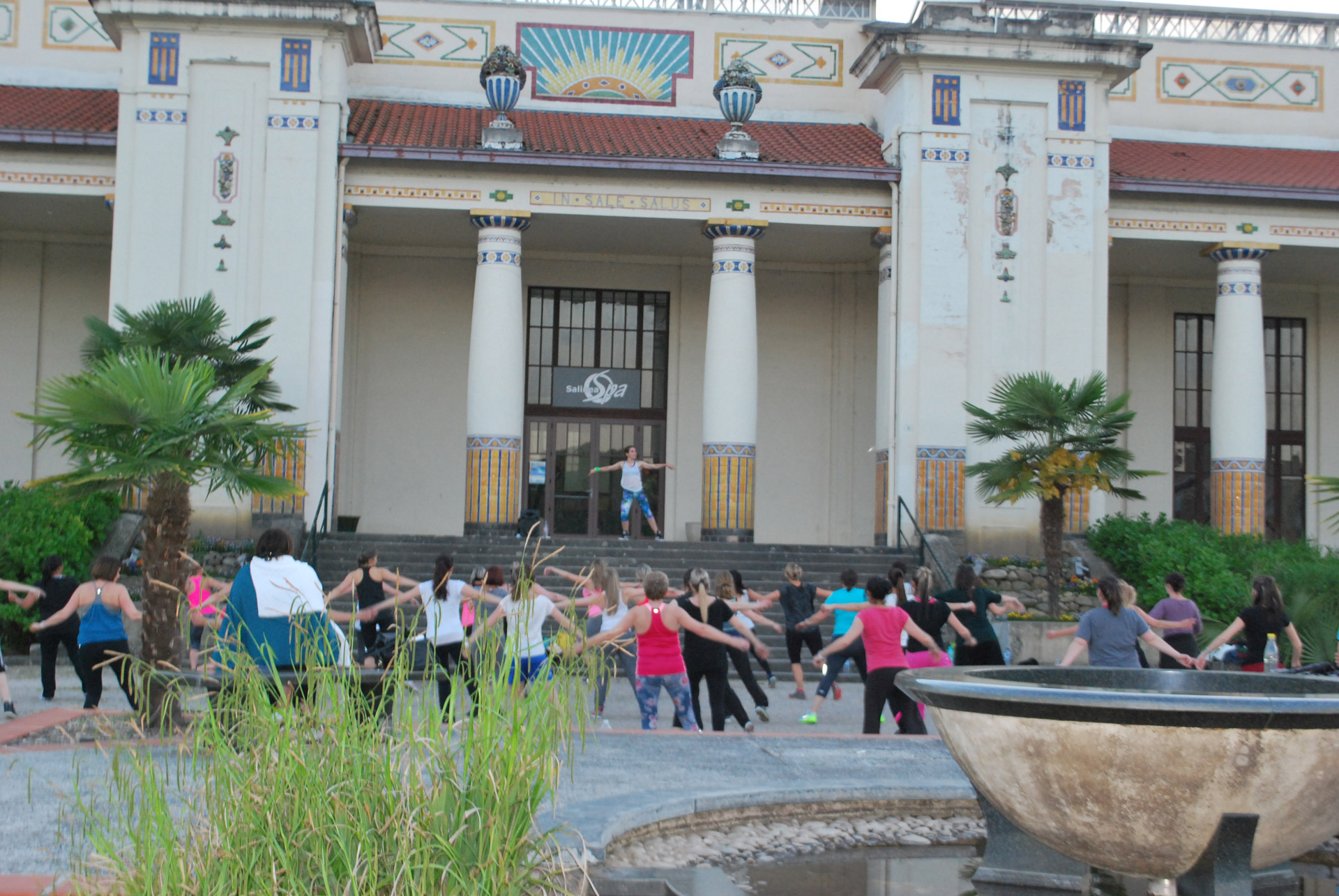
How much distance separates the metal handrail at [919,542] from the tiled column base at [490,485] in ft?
19.6

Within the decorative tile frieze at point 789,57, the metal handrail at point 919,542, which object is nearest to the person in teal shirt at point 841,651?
the metal handrail at point 919,542

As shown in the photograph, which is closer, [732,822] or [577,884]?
[577,884]

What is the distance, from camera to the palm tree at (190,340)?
17469 mm

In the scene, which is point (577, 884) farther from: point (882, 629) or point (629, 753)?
point (882, 629)

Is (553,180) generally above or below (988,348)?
above

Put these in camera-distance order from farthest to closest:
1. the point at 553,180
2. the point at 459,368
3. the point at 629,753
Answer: the point at 459,368
the point at 553,180
the point at 629,753

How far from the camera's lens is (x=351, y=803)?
4496mm

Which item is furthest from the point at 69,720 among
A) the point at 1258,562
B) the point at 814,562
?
the point at 1258,562

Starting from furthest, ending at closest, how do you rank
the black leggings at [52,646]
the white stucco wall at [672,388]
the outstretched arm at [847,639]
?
the white stucco wall at [672,388] → the black leggings at [52,646] → the outstretched arm at [847,639]

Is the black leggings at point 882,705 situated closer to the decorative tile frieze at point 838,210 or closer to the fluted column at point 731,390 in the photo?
the fluted column at point 731,390

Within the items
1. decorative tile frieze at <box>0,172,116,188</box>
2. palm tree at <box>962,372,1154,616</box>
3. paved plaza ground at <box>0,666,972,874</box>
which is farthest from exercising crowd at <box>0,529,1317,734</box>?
decorative tile frieze at <box>0,172,116,188</box>

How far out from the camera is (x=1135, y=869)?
5055 mm

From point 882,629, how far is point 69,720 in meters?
5.85

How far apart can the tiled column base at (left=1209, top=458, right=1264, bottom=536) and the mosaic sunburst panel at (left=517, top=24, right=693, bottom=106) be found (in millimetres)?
11599
